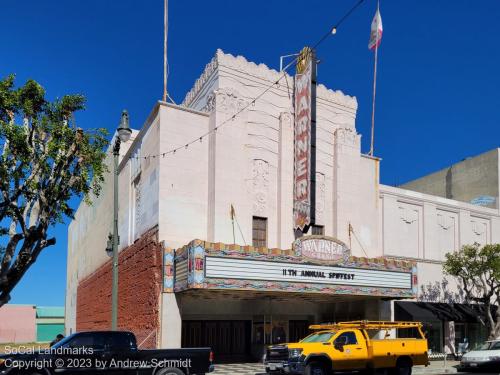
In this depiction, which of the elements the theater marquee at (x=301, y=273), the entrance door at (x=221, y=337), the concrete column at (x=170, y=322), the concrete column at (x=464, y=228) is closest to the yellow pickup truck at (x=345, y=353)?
the theater marquee at (x=301, y=273)

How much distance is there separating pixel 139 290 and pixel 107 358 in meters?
10.4

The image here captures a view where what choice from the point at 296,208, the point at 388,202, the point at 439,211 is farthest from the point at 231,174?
the point at 439,211

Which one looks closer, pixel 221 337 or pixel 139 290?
pixel 139 290

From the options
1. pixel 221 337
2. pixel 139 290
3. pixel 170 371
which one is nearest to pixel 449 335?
pixel 221 337

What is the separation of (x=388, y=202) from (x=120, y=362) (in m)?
19.6

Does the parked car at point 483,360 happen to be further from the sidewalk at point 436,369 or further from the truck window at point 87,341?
the truck window at point 87,341

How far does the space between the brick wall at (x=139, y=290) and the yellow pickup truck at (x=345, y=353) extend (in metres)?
5.93

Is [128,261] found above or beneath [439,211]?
beneath

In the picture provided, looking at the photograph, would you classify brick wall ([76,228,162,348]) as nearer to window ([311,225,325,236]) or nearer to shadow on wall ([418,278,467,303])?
window ([311,225,325,236])

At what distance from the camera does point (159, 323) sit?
2242 centimetres

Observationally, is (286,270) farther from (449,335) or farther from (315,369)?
(449,335)

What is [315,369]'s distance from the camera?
17891 millimetres

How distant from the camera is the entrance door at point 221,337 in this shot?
1033 inches

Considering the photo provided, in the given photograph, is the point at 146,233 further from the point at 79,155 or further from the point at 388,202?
the point at 388,202
